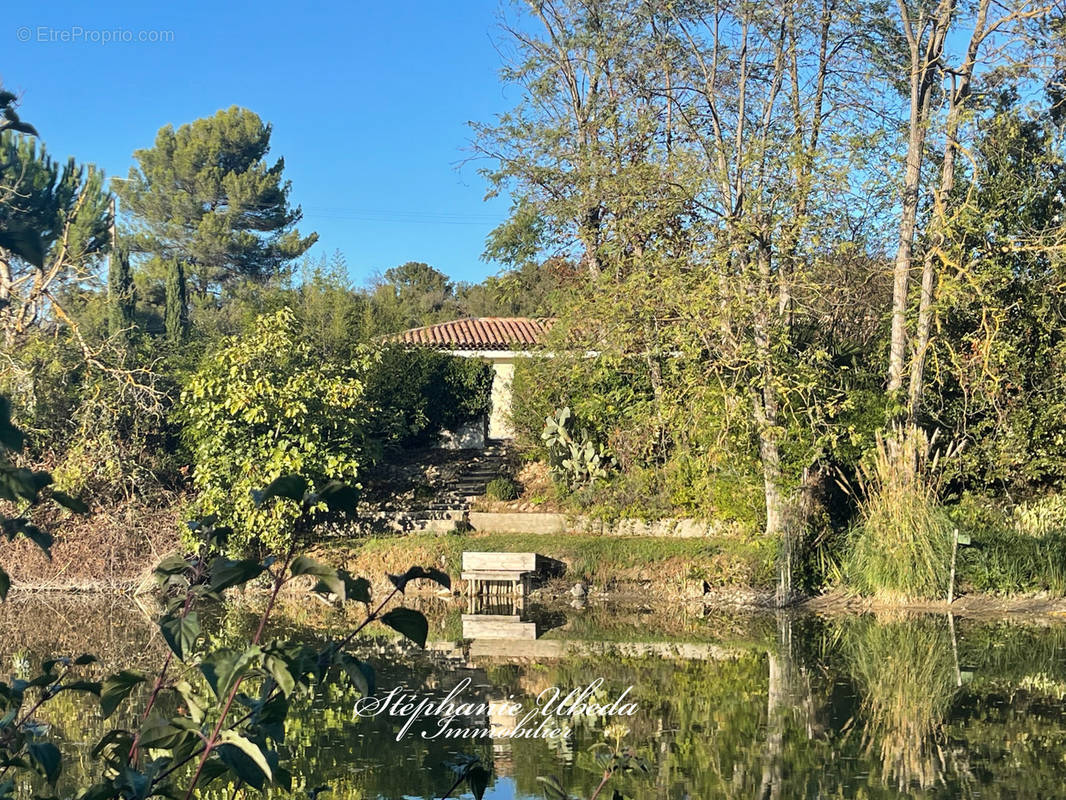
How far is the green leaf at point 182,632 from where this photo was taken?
68.0 inches

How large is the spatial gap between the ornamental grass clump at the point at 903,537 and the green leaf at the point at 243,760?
1313cm

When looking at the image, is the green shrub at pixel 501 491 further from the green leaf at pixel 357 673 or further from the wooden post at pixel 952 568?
the green leaf at pixel 357 673

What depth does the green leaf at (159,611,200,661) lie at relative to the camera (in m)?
1.73

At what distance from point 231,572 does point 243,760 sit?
12.2 inches

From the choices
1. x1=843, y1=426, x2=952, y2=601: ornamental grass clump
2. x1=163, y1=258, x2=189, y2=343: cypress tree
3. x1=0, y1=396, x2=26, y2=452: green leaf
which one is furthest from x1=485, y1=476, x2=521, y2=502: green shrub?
x1=0, y1=396, x2=26, y2=452: green leaf

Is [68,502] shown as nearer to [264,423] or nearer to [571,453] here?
[264,423]

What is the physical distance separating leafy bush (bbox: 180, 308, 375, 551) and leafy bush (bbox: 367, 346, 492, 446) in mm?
4411

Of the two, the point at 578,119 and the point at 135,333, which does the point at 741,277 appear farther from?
the point at 135,333

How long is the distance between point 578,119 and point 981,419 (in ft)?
28.1

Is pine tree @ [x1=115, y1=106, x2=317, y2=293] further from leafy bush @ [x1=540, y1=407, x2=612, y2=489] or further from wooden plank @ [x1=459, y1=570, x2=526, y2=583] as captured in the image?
wooden plank @ [x1=459, y1=570, x2=526, y2=583]

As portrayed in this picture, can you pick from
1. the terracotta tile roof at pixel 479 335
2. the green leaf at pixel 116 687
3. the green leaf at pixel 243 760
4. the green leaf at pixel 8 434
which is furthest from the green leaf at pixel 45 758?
the terracotta tile roof at pixel 479 335

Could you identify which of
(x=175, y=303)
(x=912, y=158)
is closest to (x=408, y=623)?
(x=912, y=158)

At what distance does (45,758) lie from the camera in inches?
72.2

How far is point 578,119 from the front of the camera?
1969cm
